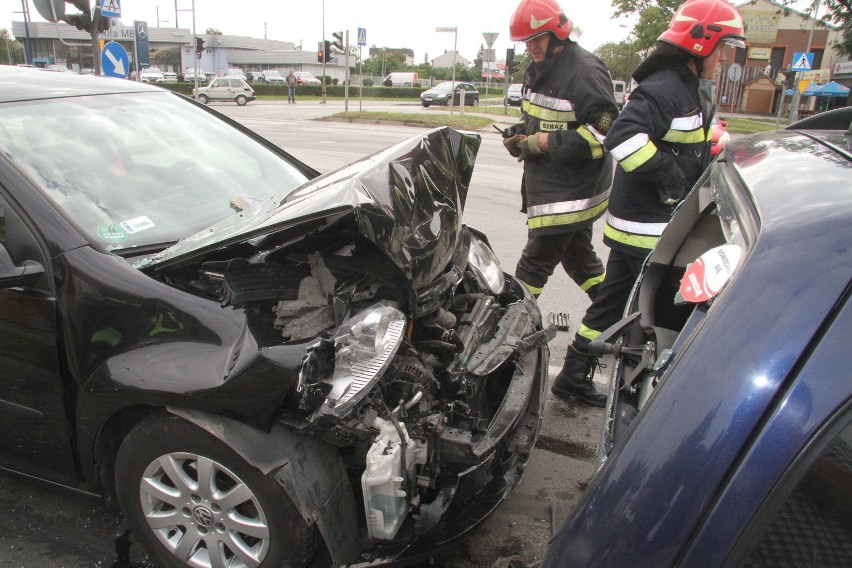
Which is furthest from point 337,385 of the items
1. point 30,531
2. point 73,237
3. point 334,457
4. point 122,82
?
point 122,82

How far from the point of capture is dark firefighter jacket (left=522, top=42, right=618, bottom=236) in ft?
11.7

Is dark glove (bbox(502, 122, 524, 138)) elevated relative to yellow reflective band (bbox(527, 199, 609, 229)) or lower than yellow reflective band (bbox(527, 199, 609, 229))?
elevated

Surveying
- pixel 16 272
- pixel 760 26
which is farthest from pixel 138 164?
pixel 760 26

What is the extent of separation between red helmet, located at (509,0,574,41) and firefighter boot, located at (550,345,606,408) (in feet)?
5.53

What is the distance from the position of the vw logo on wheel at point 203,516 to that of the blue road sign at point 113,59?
893cm

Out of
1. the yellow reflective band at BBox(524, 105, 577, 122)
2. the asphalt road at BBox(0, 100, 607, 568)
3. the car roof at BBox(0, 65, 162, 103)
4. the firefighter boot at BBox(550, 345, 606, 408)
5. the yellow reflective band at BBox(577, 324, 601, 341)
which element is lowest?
the asphalt road at BBox(0, 100, 607, 568)

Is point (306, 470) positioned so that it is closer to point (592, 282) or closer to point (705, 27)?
point (592, 282)

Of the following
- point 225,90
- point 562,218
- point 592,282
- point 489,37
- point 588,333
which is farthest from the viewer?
point 225,90

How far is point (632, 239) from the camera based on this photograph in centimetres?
320

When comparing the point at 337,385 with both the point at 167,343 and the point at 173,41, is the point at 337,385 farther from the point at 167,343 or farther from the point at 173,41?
the point at 173,41

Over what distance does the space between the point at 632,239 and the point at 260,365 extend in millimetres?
1992

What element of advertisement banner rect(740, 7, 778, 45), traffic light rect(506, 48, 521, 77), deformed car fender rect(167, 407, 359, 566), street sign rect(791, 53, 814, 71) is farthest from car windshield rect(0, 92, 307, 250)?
advertisement banner rect(740, 7, 778, 45)

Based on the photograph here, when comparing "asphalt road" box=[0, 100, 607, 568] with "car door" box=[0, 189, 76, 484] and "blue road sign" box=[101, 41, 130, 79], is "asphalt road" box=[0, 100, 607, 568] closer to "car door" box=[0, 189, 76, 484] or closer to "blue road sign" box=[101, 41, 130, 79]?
"car door" box=[0, 189, 76, 484]

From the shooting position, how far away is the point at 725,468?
39.1 inches
